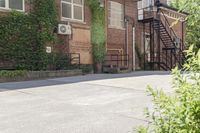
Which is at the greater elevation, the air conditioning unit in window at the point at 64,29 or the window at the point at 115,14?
the window at the point at 115,14

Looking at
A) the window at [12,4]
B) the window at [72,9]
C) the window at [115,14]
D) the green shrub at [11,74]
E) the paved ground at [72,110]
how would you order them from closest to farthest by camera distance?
the paved ground at [72,110], the green shrub at [11,74], the window at [12,4], the window at [72,9], the window at [115,14]

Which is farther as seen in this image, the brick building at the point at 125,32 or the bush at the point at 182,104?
the brick building at the point at 125,32

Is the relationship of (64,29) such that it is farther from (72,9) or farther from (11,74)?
(11,74)

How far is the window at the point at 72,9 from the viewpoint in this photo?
1708cm

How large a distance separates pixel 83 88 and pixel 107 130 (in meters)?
5.28

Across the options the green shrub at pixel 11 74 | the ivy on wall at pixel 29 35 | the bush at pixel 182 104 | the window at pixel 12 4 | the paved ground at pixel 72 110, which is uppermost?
the window at pixel 12 4

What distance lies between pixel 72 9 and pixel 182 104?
16001mm

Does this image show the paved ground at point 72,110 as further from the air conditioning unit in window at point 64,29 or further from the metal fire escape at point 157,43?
the metal fire escape at point 157,43

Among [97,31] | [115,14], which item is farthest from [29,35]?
[115,14]

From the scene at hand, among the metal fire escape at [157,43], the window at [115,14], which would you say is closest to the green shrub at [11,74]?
the window at [115,14]

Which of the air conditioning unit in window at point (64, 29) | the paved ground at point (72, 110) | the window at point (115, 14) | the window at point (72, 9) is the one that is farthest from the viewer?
the window at point (115, 14)

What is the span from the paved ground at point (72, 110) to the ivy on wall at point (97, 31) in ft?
29.2

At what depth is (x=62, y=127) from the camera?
4.98 meters

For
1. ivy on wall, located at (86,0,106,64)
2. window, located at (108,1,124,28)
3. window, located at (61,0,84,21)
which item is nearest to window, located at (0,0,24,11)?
window, located at (61,0,84,21)
